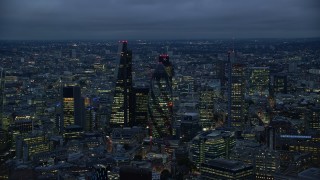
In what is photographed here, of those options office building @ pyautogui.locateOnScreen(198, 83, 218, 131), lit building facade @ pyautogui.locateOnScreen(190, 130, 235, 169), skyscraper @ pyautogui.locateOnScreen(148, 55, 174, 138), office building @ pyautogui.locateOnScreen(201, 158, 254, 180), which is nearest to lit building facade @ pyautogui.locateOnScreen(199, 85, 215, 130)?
office building @ pyautogui.locateOnScreen(198, 83, 218, 131)

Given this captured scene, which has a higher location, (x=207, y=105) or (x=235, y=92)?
(x=235, y=92)

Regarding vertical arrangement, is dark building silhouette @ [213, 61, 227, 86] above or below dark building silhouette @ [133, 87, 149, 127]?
above

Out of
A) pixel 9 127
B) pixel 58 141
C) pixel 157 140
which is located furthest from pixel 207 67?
pixel 9 127

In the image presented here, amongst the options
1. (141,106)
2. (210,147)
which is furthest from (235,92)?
(210,147)

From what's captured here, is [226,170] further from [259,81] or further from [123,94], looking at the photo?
[259,81]

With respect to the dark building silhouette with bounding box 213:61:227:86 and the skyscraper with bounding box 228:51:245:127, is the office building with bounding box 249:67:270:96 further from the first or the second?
the dark building silhouette with bounding box 213:61:227:86

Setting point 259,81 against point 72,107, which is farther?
point 259,81

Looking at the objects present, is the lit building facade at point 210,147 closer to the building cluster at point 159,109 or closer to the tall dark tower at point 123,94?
the building cluster at point 159,109
